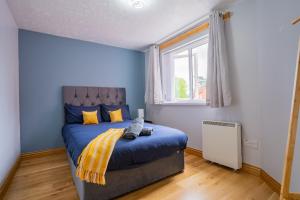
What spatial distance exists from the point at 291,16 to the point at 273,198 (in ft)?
5.65

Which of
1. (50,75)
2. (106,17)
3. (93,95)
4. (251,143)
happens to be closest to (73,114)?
(93,95)

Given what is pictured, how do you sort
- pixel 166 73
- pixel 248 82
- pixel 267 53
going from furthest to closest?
pixel 166 73
pixel 248 82
pixel 267 53

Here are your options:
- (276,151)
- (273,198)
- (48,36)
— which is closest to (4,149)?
(48,36)

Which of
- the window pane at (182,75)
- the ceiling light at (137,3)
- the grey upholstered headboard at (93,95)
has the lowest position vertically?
the grey upholstered headboard at (93,95)

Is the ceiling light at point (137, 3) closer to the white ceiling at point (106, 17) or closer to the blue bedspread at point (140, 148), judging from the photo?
the white ceiling at point (106, 17)

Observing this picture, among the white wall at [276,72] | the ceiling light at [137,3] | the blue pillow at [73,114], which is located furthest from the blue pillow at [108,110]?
the white wall at [276,72]

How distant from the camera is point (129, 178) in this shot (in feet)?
5.14

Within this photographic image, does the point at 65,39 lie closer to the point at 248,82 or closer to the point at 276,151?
the point at 248,82

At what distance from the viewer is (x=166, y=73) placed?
3539 mm

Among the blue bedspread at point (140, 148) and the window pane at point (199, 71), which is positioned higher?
the window pane at point (199, 71)

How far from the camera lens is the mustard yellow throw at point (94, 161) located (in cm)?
130

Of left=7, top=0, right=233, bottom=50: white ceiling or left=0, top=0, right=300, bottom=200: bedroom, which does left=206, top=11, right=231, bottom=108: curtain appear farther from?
left=7, top=0, right=233, bottom=50: white ceiling

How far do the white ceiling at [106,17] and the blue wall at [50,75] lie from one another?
0.78ft

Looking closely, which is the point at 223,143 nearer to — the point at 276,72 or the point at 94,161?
the point at 276,72
